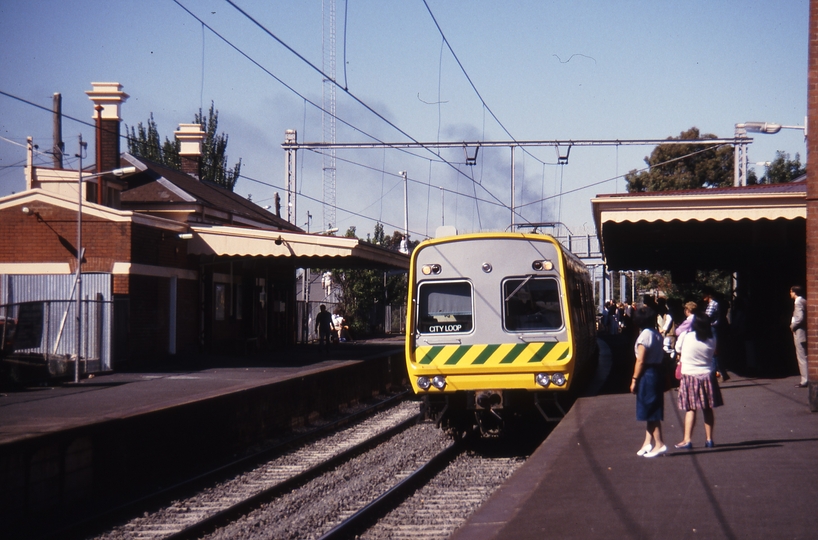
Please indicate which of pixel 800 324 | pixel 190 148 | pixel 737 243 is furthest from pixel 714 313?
pixel 190 148

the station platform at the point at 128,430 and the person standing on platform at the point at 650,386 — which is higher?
the person standing on platform at the point at 650,386

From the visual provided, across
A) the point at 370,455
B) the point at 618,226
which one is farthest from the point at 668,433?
the point at 618,226

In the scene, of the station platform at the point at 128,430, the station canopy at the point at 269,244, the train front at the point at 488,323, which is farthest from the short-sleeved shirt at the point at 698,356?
the station canopy at the point at 269,244

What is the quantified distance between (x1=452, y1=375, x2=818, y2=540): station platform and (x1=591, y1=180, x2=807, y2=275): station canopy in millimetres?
3515

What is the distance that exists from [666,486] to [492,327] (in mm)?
4624

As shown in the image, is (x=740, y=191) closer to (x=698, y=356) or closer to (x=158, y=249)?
(x=698, y=356)

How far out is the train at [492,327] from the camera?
461 inches

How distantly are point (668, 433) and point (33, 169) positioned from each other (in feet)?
68.1

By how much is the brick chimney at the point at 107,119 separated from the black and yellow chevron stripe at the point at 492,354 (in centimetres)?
1855

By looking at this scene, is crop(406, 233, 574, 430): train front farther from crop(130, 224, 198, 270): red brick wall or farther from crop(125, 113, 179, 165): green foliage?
crop(125, 113, 179, 165): green foliage

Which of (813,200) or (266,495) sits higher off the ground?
(813,200)

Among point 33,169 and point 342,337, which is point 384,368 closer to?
point 33,169

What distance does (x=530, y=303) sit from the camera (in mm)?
12164

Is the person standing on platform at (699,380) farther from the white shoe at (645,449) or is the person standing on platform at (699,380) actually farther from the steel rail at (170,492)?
the steel rail at (170,492)
